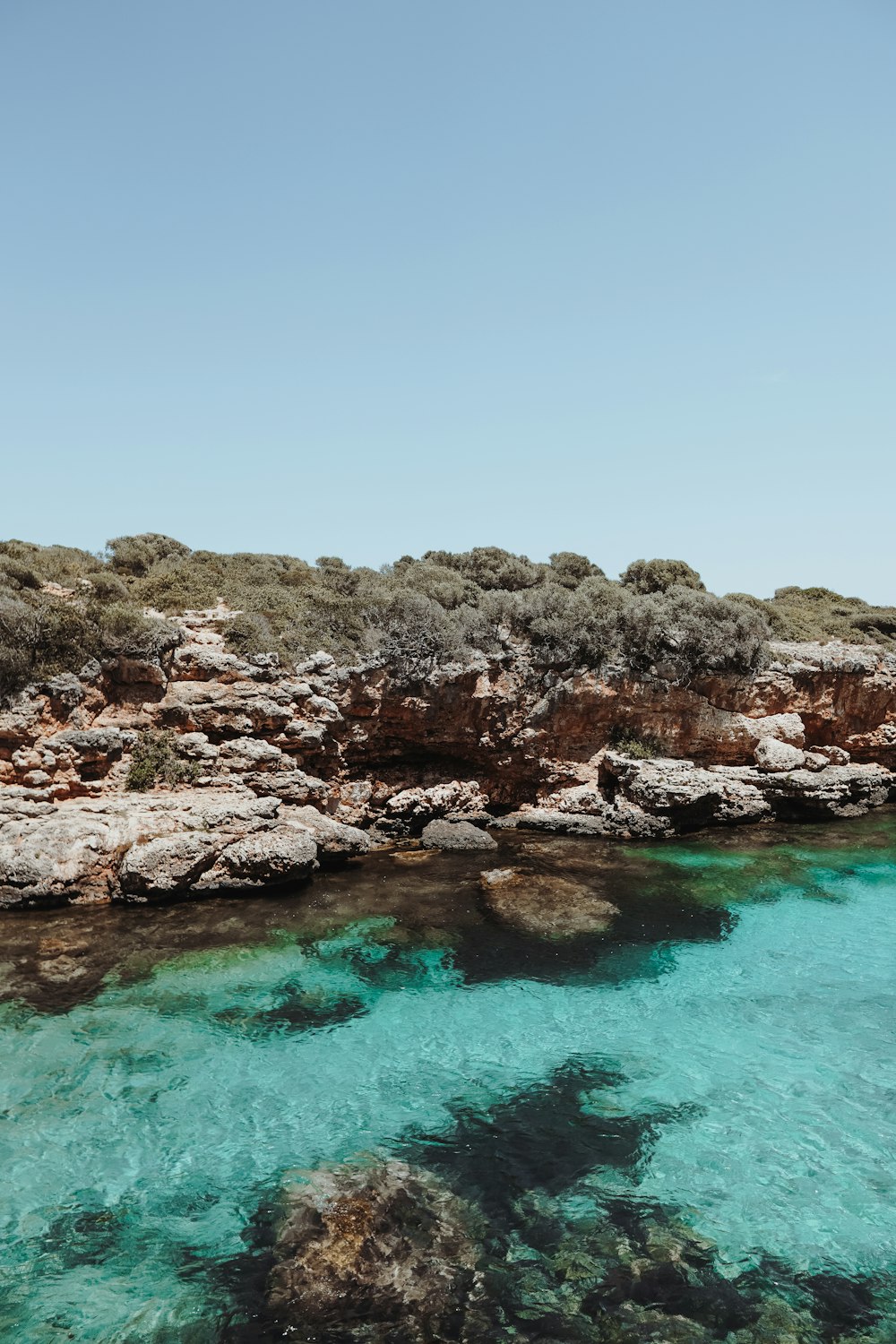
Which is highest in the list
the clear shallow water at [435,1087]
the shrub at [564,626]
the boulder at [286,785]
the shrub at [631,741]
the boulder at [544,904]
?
the shrub at [564,626]

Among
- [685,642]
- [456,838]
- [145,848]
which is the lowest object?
[456,838]

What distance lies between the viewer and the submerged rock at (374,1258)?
518 cm

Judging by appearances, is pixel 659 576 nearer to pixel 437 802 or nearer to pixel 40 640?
pixel 437 802

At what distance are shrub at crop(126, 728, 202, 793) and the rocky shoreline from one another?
89mm

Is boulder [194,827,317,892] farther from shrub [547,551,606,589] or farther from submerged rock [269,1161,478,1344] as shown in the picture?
shrub [547,551,606,589]

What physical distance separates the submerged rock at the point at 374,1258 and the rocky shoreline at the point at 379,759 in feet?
26.6

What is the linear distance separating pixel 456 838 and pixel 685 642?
Answer: 376 inches

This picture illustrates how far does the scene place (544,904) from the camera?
1366 cm

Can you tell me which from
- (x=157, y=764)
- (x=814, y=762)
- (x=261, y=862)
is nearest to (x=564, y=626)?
(x=814, y=762)

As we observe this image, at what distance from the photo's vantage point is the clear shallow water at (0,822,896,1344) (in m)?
6.07

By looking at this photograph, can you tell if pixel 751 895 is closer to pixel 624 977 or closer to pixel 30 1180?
pixel 624 977

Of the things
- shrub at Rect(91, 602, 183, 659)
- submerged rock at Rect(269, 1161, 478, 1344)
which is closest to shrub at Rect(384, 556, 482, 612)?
shrub at Rect(91, 602, 183, 659)

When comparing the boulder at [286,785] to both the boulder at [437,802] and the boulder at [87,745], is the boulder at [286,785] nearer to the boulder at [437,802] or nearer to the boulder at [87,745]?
the boulder at [437,802]

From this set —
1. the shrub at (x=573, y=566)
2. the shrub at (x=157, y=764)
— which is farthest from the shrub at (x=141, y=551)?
the shrub at (x=573, y=566)
